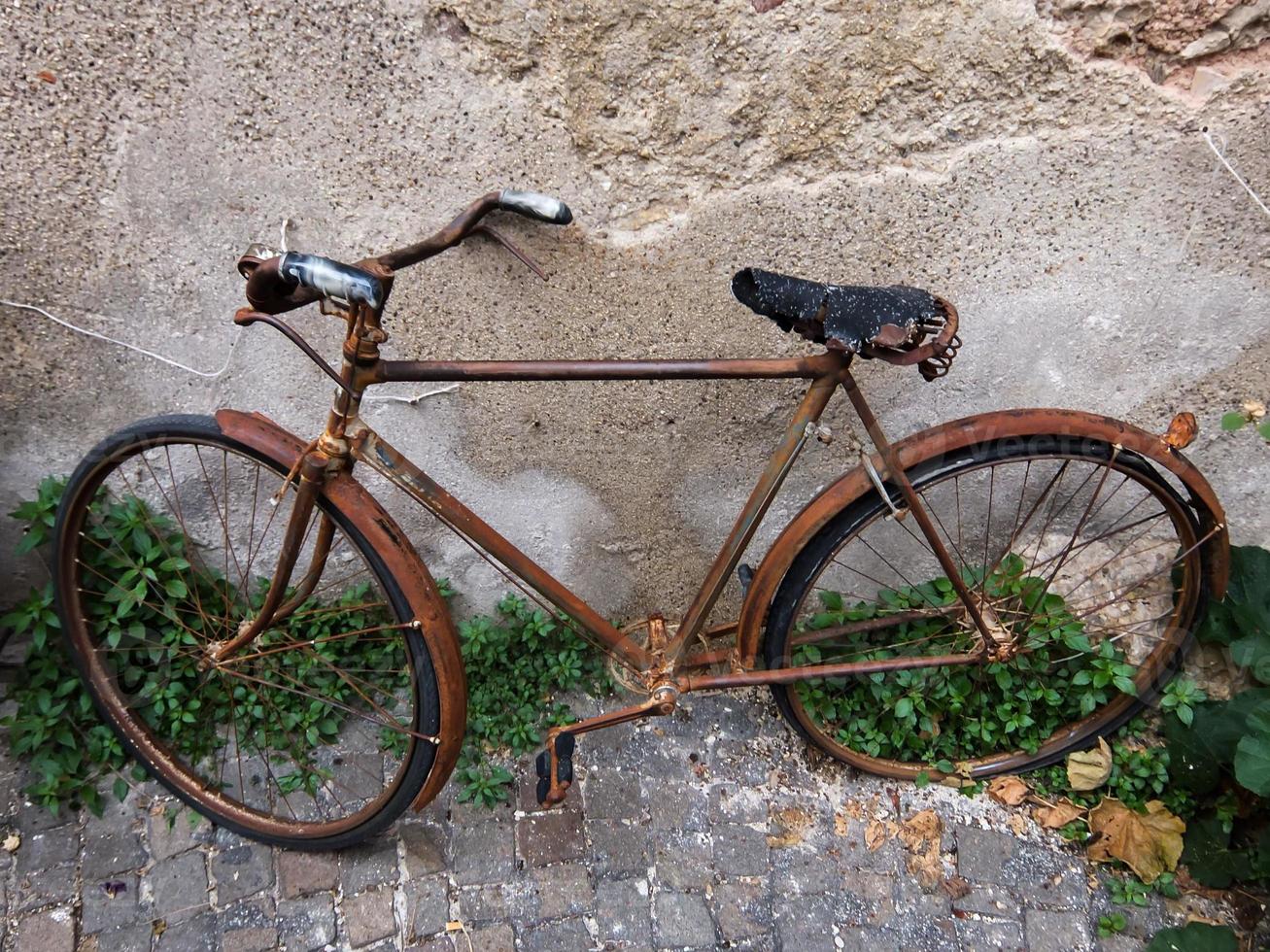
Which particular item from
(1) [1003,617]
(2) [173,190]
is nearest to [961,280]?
(1) [1003,617]

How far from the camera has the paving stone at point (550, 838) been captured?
7.73 feet

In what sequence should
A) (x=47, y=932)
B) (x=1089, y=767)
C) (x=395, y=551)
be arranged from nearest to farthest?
(x=395, y=551), (x=47, y=932), (x=1089, y=767)

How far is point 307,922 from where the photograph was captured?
223cm

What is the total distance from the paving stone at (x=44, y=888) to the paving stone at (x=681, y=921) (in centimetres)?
153

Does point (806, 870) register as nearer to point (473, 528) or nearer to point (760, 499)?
point (760, 499)

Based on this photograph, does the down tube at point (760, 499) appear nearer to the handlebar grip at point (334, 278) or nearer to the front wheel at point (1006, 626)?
the front wheel at point (1006, 626)

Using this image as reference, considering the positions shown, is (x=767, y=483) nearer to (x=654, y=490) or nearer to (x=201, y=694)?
(x=654, y=490)

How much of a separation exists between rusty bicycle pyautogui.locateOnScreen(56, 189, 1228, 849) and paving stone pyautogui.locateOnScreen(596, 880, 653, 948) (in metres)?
0.30

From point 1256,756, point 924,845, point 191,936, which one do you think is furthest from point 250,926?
point 1256,756

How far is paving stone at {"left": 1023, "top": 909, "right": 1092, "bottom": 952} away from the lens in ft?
7.37

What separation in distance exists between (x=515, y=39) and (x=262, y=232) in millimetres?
765

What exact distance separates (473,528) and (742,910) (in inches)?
49.3

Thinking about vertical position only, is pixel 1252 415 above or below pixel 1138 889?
above

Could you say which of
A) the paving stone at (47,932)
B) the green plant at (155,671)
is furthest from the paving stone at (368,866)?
the paving stone at (47,932)
